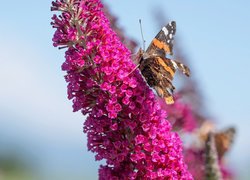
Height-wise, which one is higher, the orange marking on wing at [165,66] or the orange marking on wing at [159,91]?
the orange marking on wing at [165,66]

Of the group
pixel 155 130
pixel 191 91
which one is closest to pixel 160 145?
pixel 155 130

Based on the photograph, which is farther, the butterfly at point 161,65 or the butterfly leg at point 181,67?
the butterfly leg at point 181,67

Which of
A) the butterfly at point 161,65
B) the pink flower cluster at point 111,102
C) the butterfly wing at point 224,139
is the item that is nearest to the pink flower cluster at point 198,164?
the butterfly wing at point 224,139

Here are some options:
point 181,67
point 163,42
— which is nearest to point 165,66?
point 181,67

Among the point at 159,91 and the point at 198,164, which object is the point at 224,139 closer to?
the point at 198,164

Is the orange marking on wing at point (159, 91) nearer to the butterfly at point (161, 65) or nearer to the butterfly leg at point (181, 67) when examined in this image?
the butterfly at point (161, 65)

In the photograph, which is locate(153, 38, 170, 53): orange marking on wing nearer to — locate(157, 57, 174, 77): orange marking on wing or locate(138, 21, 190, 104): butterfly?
locate(138, 21, 190, 104): butterfly

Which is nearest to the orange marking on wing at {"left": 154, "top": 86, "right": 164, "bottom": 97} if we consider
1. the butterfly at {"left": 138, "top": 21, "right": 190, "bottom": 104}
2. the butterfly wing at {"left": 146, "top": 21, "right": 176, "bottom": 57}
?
the butterfly at {"left": 138, "top": 21, "right": 190, "bottom": 104}
